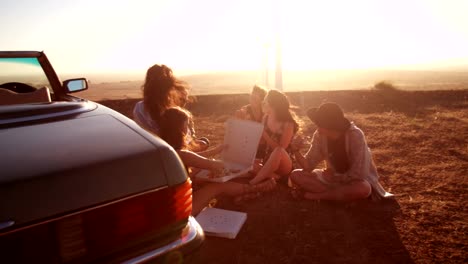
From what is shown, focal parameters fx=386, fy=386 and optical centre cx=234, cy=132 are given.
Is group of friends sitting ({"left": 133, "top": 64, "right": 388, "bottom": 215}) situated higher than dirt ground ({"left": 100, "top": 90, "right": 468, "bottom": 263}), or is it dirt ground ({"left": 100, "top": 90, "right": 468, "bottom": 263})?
group of friends sitting ({"left": 133, "top": 64, "right": 388, "bottom": 215})

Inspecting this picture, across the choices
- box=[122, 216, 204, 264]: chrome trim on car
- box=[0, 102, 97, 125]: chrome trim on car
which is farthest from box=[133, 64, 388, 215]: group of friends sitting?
box=[122, 216, 204, 264]: chrome trim on car

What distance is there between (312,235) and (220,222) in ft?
2.83

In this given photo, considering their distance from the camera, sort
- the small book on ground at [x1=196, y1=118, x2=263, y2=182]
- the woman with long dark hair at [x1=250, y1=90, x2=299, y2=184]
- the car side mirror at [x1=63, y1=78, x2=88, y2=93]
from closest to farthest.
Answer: the car side mirror at [x1=63, y1=78, x2=88, y2=93] < the small book on ground at [x1=196, y1=118, x2=263, y2=182] < the woman with long dark hair at [x1=250, y1=90, x2=299, y2=184]

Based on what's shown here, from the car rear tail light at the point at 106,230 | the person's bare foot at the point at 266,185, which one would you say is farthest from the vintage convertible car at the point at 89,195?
the person's bare foot at the point at 266,185

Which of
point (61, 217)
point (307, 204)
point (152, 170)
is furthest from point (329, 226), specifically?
point (61, 217)

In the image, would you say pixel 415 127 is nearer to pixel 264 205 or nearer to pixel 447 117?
pixel 447 117

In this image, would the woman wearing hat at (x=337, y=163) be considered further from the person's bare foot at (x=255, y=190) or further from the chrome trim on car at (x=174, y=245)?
the chrome trim on car at (x=174, y=245)

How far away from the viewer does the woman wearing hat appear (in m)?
3.84

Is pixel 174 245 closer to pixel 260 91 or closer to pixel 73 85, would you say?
pixel 73 85

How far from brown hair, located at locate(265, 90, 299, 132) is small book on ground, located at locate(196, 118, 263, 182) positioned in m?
0.59

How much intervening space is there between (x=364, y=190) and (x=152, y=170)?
2.87m

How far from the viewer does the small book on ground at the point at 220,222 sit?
3.47m

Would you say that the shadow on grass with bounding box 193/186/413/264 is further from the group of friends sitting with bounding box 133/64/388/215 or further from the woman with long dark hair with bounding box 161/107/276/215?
the woman with long dark hair with bounding box 161/107/276/215

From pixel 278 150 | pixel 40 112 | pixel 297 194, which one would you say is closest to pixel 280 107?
pixel 278 150
